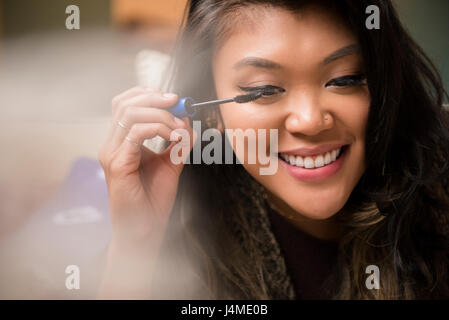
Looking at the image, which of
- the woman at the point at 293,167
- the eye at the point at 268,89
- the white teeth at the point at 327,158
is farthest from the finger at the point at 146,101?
the white teeth at the point at 327,158

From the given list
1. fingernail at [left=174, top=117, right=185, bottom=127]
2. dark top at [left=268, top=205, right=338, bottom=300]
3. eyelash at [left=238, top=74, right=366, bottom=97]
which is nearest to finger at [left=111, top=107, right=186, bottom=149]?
fingernail at [left=174, top=117, right=185, bottom=127]

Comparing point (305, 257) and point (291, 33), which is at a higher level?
point (291, 33)

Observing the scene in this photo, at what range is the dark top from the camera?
0.67m

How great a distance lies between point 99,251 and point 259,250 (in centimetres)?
25

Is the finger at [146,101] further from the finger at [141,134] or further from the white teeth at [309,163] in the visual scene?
the white teeth at [309,163]

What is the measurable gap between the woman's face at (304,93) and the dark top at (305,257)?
5.9 inches

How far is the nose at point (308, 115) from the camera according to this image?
0.49 metres

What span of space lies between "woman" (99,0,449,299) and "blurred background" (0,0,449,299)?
A: 5 centimetres

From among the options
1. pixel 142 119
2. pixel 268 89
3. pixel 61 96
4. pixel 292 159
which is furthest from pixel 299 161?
pixel 61 96

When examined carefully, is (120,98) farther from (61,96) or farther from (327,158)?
A: (327,158)

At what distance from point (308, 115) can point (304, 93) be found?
27 millimetres

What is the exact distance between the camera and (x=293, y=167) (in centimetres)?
56
